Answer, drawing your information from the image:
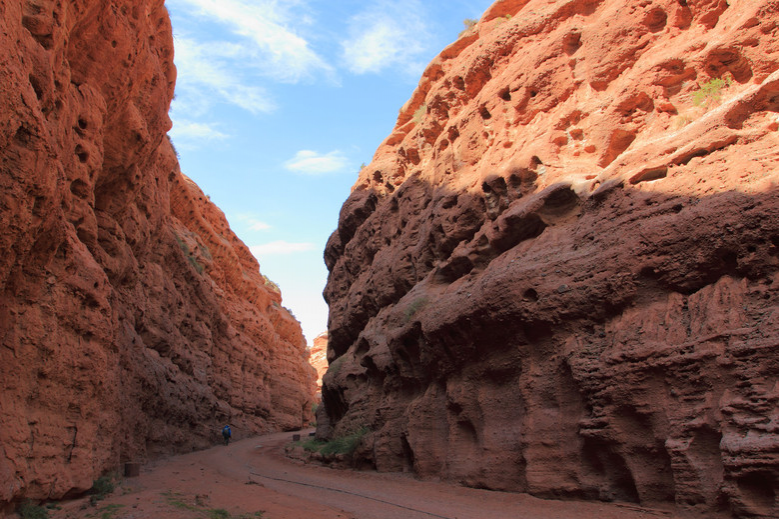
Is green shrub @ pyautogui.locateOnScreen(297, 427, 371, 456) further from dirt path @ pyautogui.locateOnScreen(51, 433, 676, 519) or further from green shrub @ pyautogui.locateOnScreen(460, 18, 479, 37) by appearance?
green shrub @ pyautogui.locateOnScreen(460, 18, 479, 37)

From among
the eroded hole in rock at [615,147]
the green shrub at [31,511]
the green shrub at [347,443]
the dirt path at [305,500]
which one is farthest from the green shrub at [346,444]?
the eroded hole in rock at [615,147]

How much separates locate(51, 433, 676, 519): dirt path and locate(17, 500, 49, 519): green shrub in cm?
33

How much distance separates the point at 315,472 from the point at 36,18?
14563mm

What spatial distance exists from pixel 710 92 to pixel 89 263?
1399 centimetres

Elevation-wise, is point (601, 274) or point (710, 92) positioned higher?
point (710, 92)

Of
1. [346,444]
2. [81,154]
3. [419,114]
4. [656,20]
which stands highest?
[419,114]

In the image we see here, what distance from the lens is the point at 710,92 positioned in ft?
39.2

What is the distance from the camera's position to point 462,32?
81.7ft

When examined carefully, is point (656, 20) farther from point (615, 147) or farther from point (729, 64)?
point (615, 147)

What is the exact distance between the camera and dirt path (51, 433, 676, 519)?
945 centimetres

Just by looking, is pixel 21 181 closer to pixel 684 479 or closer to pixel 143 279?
pixel 684 479

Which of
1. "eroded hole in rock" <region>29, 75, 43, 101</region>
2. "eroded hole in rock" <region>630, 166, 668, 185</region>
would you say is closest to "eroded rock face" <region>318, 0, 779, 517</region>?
"eroded hole in rock" <region>630, 166, 668, 185</region>

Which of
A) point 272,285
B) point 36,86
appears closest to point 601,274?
point 36,86

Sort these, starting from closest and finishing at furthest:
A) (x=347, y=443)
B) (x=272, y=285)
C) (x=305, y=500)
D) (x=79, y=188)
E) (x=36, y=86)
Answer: (x=36, y=86)
(x=305, y=500)
(x=79, y=188)
(x=347, y=443)
(x=272, y=285)
